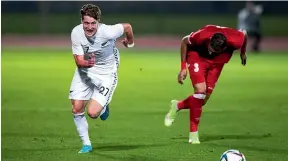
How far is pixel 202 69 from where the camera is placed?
1182 cm

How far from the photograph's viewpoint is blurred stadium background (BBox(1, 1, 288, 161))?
11.2 metres

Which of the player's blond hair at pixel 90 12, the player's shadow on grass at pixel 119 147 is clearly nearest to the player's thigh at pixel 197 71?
the player's shadow on grass at pixel 119 147

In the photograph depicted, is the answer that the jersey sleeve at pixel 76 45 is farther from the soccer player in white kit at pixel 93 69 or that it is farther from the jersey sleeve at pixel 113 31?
the jersey sleeve at pixel 113 31

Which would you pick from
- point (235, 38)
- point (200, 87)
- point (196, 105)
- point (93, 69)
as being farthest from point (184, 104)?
point (93, 69)

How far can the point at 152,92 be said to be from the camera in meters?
19.9

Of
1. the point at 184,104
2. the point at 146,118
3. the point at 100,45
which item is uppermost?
the point at 100,45

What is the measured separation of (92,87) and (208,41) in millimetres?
1884

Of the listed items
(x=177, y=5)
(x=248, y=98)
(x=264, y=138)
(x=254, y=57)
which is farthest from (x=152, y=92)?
(x=177, y=5)

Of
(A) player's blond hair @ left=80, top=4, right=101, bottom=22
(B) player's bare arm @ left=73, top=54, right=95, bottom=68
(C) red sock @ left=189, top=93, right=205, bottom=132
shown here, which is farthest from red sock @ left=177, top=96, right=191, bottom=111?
(A) player's blond hair @ left=80, top=4, right=101, bottom=22

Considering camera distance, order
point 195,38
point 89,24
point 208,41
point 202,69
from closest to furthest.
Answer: point 89,24, point 208,41, point 195,38, point 202,69

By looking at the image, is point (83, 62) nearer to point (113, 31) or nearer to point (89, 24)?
point (89, 24)

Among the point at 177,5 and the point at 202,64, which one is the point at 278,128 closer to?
the point at 202,64

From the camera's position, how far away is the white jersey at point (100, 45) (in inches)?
414

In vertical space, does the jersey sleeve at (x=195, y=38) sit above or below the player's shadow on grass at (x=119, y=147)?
above
